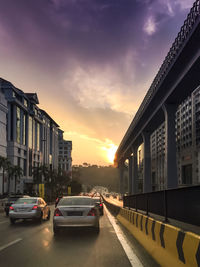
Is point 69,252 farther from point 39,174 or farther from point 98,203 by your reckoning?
point 39,174

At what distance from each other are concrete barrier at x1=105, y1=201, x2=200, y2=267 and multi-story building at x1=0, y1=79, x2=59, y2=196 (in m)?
65.2

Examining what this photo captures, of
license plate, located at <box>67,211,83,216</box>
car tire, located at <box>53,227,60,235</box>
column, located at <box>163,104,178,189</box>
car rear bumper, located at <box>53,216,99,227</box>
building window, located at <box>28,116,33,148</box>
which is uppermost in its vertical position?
building window, located at <box>28,116,33,148</box>

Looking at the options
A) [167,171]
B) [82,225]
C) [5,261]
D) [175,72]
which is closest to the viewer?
[5,261]

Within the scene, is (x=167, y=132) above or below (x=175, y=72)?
below

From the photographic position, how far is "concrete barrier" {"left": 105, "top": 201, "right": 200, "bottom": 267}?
531cm

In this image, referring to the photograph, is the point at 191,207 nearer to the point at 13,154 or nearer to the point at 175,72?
the point at 175,72

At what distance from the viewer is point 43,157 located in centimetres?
12175

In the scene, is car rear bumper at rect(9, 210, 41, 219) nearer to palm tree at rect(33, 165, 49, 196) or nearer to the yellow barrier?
the yellow barrier

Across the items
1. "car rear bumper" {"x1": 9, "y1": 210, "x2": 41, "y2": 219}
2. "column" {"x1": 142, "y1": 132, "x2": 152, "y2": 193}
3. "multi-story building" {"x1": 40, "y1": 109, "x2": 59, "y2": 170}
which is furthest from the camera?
"multi-story building" {"x1": 40, "y1": 109, "x2": 59, "y2": 170}

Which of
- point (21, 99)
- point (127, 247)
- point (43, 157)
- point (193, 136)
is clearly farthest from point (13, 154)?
point (127, 247)

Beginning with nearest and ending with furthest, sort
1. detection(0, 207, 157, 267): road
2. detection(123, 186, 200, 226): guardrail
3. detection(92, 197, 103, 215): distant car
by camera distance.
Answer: detection(123, 186, 200, 226): guardrail, detection(0, 207, 157, 267): road, detection(92, 197, 103, 215): distant car

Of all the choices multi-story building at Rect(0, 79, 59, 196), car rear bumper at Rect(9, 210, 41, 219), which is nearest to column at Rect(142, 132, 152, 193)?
multi-story building at Rect(0, 79, 59, 196)

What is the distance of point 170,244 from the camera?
21.7 feet

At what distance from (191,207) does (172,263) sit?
1.15 metres
